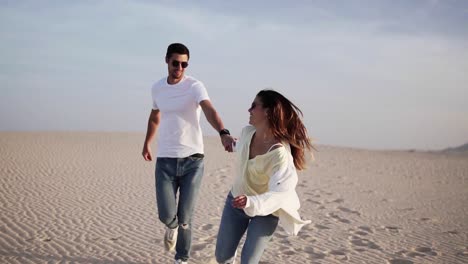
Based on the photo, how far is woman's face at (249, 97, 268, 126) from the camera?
3.29m

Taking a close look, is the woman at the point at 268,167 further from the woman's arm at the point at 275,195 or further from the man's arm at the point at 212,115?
the man's arm at the point at 212,115

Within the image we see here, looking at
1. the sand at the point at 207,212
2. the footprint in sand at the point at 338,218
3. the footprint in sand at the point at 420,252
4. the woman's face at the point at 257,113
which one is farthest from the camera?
the footprint in sand at the point at 338,218

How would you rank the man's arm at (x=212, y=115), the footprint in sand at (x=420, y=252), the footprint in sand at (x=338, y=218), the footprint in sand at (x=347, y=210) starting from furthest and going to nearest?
the footprint in sand at (x=347, y=210) → the footprint in sand at (x=338, y=218) → the footprint in sand at (x=420, y=252) → the man's arm at (x=212, y=115)

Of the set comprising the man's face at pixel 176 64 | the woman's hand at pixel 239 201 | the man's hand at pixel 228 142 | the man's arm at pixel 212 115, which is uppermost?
the man's face at pixel 176 64

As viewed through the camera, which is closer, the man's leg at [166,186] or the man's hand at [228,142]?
the man's hand at [228,142]

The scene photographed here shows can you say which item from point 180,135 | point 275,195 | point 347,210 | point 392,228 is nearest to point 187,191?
point 180,135

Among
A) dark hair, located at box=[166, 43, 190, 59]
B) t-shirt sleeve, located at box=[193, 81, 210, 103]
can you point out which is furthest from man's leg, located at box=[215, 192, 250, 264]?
dark hair, located at box=[166, 43, 190, 59]

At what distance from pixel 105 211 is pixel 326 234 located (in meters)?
4.66

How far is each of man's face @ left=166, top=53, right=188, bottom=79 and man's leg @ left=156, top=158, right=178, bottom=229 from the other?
90cm

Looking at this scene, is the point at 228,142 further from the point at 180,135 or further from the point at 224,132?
the point at 180,135

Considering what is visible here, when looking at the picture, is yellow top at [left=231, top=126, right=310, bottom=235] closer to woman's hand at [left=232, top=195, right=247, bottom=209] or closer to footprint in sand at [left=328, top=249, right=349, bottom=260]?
woman's hand at [left=232, top=195, right=247, bottom=209]

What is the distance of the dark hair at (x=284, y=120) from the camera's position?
3227mm

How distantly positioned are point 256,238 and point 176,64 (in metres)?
2.06

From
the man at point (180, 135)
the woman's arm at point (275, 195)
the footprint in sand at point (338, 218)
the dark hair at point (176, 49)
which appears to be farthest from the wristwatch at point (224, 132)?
the footprint in sand at point (338, 218)
